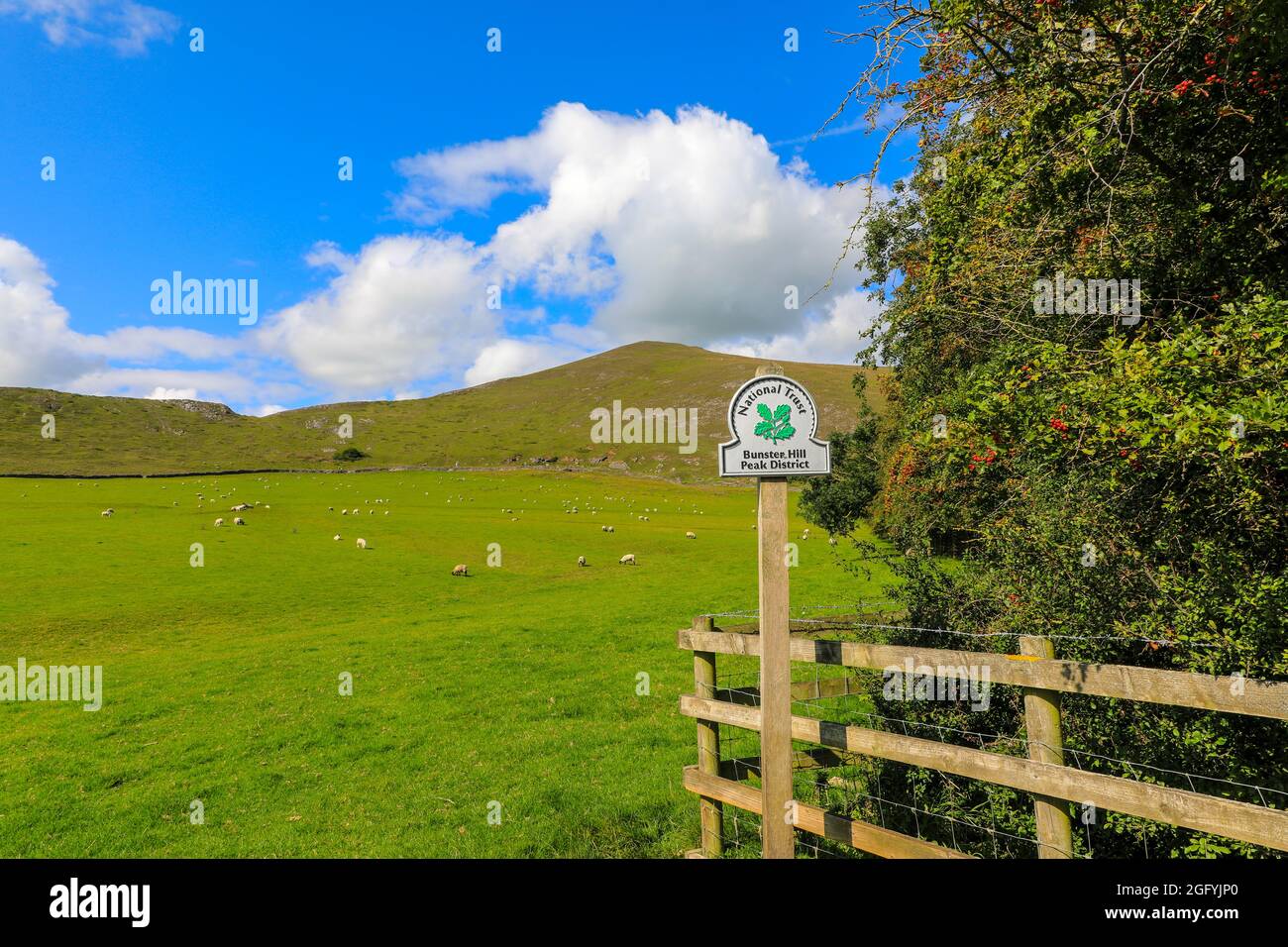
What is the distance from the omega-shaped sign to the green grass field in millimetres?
5210

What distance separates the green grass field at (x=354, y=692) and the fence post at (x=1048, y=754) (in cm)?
431

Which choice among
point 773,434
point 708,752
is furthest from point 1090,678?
point 708,752

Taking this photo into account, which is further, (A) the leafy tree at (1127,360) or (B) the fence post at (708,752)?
(B) the fence post at (708,752)

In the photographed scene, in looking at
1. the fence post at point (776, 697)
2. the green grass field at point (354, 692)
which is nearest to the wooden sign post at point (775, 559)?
the fence post at point (776, 697)

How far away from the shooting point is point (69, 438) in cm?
16150

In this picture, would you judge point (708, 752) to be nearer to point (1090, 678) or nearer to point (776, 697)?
point (776, 697)

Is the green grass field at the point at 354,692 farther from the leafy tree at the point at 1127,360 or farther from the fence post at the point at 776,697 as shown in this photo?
the leafy tree at the point at 1127,360

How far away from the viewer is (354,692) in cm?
1756

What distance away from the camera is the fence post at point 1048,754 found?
5.35m

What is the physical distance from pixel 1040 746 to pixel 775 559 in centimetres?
259

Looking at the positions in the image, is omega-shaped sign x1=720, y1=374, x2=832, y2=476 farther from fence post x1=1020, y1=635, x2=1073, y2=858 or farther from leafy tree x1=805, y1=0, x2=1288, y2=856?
fence post x1=1020, y1=635, x2=1073, y2=858
